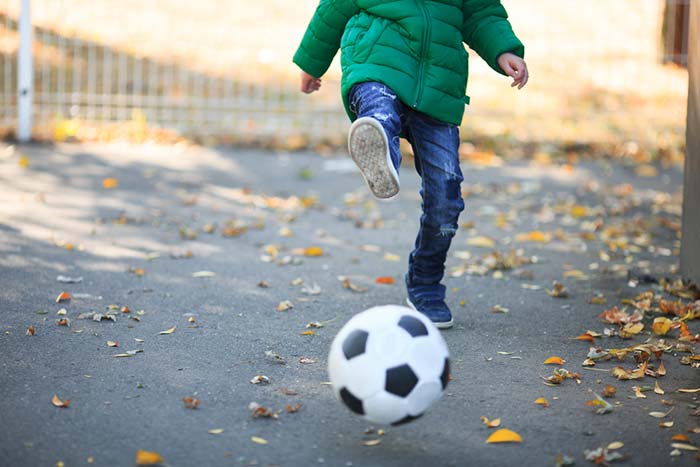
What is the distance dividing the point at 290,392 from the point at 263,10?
31.1 ft

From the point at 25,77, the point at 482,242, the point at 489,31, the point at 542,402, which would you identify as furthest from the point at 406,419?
the point at 25,77

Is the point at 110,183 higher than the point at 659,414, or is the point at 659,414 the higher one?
the point at 659,414

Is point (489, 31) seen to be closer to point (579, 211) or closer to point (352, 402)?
point (352, 402)

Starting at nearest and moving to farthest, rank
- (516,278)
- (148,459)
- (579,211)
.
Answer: (148,459) < (516,278) < (579,211)

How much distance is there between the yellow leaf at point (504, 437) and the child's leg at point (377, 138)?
3.44 ft

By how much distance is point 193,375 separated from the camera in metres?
3.51

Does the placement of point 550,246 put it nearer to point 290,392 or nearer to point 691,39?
point 691,39

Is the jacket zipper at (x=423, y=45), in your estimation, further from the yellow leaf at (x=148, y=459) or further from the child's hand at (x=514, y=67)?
the yellow leaf at (x=148, y=459)

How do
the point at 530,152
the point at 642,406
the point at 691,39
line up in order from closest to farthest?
the point at 642,406, the point at 691,39, the point at 530,152

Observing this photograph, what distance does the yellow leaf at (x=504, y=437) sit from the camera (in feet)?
9.71

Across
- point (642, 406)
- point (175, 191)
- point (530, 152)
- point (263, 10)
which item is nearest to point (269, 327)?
point (642, 406)

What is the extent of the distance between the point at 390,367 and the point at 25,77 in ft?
22.3

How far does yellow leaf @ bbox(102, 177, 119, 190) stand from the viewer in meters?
7.23

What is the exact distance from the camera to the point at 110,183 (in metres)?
7.32
